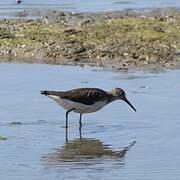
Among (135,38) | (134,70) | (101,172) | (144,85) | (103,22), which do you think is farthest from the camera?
(103,22)

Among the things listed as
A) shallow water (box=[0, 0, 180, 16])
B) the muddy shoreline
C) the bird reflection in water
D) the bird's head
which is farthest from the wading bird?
shallow water (box=[0, 0, 180, 16])

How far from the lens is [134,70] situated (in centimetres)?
1586

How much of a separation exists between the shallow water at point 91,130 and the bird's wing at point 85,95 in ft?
0.89

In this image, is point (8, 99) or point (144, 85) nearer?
point (8, 99)

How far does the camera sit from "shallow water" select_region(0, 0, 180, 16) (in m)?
21.0

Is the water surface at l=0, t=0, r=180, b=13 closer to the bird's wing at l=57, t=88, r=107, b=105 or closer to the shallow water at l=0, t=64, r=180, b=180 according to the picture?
the shallow water at l=0, t=64, r=180, b=180

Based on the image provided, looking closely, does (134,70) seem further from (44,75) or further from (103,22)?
(103,22)

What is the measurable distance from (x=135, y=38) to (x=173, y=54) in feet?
3.80

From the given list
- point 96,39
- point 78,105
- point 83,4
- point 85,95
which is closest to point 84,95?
point 85,95

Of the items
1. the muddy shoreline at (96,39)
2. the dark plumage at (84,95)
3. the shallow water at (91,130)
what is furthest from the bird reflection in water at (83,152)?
the muddy shoreline at (96,39)

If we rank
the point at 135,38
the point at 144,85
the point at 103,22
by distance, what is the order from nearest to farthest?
the point at 144,85 < the point at 135,38 < the point at 103,22

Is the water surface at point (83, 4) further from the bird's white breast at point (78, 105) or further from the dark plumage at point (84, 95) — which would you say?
the bird's white breast at point (78, 105)

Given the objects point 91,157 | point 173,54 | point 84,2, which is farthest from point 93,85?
point 84,2

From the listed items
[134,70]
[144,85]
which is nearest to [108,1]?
[134,70]
